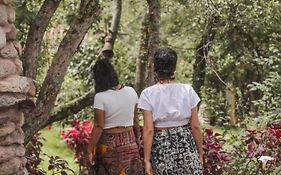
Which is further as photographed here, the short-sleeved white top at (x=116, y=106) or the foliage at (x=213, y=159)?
the foliage at (x=213, y=159)

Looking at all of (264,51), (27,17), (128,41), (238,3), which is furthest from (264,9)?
(128,41)

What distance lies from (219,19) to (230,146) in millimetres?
1549

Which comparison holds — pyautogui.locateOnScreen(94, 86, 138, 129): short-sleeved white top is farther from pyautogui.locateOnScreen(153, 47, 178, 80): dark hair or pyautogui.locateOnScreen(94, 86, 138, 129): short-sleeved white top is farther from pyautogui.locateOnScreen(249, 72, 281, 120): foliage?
pyautogui.locateOnScreen(249, 72, 281, 120): foliage

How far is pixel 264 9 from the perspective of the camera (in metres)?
A: 6.90

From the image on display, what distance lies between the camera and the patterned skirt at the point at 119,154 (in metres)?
4.46

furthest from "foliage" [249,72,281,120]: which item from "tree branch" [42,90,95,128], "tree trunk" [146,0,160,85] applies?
"tree branch" [42,90,95,128]

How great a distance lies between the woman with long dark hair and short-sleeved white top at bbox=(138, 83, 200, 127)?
1.49ft

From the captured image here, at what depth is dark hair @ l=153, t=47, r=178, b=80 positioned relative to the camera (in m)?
3.98

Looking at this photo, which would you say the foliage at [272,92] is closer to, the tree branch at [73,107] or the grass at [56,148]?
the tree branch at [73,107]

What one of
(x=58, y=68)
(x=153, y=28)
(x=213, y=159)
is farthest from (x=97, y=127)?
(x=153, y=28)

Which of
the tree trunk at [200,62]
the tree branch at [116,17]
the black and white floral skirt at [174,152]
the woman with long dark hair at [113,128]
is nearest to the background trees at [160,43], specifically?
the tree trunk at [200,62]

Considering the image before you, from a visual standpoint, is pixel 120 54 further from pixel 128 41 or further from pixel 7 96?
pixel 7 96

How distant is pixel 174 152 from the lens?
4.00 metres

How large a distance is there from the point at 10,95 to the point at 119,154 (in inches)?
49.2
